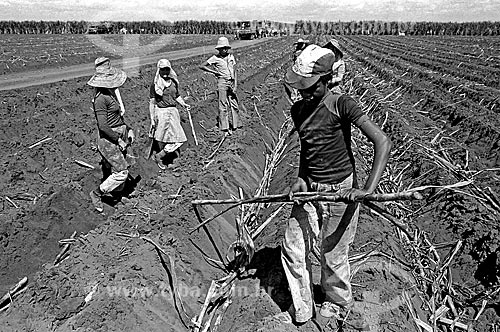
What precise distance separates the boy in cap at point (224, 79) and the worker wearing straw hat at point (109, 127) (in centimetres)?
302

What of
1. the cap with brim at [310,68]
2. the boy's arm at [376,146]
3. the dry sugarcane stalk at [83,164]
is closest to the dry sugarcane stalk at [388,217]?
the boy's arm at [376,146]

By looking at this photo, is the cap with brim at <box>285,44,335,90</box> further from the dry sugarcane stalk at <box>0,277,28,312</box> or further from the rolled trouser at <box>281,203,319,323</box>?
the dry sugarcane stalk at <box>0,277,28,312</box>

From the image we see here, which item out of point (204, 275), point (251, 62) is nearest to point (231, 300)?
point (204, 275)

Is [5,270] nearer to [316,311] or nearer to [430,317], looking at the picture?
[316,311]

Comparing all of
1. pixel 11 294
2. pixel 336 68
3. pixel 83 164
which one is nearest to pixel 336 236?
pixel 11 294

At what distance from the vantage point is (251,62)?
76.4 ft

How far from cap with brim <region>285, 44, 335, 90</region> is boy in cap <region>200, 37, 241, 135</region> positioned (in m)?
5.92

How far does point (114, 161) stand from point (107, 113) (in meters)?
0.59

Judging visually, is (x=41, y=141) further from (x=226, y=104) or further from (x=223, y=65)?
(x=223, y=65)

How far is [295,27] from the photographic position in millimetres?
80375

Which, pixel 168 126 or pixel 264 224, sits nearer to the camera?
pixel 264 224

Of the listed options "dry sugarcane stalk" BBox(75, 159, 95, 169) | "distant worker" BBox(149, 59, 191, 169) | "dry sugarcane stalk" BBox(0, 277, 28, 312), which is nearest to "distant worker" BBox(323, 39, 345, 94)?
"distant worker" BBox(149, 59, 191, 169)

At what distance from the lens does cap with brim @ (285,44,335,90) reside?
3201 mm

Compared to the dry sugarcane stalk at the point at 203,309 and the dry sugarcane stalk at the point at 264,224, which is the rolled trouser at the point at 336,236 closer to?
the dry sugarcane stalk at the point at 203,309
